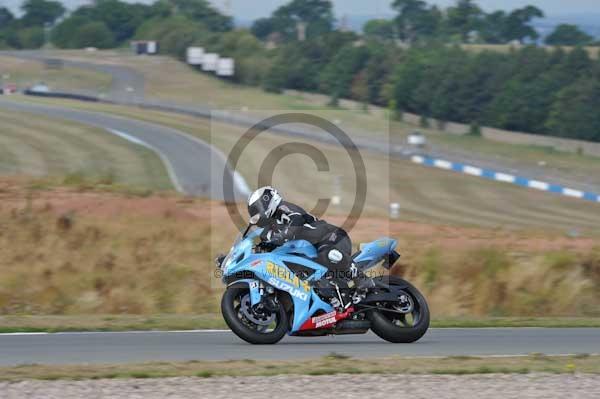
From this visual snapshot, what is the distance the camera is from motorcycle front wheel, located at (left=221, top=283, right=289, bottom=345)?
35.2 ft

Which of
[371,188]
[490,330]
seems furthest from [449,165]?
[490,330]

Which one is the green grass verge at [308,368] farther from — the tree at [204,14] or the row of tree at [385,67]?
the tree at [204,14]

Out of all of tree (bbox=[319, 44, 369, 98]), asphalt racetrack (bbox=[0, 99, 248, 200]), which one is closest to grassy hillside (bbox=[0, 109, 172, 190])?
asphalt racetrack (bbox=[0, 99, 248, 200])

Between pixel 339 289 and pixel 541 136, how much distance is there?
2190 inches

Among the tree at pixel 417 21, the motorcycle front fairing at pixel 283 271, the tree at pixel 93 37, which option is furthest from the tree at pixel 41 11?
the motorcycle front fairing at pixel 283 271

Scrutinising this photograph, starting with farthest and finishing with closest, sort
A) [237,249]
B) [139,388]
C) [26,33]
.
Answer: [26,33], [237,249], [139,388]

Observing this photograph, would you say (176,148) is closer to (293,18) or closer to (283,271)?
(283,271)

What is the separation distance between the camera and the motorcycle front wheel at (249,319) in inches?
423

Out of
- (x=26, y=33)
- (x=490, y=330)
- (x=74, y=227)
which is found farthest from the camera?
(x=26, y=33)

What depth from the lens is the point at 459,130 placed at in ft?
219

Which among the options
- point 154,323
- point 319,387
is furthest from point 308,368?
point 154,323

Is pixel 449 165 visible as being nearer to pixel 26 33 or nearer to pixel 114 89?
pixel 114 89

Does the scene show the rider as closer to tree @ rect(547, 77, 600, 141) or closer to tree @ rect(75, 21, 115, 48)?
tree @ rect(547, 77, 600, 141)

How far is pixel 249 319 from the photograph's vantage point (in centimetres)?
1086
